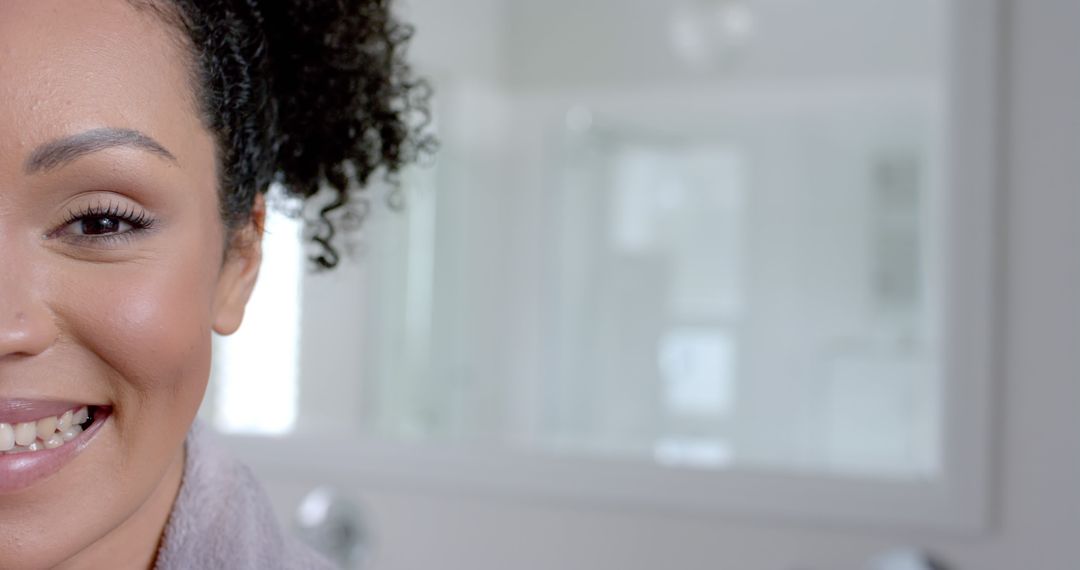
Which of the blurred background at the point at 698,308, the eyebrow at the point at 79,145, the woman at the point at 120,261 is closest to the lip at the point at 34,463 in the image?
the woman at the point at 120,261

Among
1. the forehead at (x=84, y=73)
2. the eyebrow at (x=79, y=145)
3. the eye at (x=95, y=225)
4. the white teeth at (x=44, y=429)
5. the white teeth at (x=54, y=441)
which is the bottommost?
the white teeth at (x=54, y=441)

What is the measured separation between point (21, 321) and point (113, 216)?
0.07 meters

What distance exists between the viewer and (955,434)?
1053 millimetres

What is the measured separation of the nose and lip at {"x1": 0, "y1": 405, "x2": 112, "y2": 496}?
0.16ft

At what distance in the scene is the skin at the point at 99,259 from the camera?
51 centimetres

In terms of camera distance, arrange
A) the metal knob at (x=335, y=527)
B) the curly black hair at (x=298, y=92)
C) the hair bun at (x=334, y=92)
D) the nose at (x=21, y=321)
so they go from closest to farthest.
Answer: the nose at (x=21, y=321), the curly black hair at (x=298, y=92), the hair bun at (x=334, y=92), the metal knob at (x=335, y=527)

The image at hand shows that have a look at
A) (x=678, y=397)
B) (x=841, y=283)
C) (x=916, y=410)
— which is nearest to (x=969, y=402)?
(x=916, y=410)

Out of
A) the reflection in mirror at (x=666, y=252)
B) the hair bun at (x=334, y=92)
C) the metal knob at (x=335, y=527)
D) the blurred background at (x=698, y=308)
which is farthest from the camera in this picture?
the reflection in mirror at (x=666, y=252)

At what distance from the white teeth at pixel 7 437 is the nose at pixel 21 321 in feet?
0.14

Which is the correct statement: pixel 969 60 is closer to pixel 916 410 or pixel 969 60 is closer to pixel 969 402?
pixel 969 402

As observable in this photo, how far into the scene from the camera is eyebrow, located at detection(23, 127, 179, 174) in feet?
1.65

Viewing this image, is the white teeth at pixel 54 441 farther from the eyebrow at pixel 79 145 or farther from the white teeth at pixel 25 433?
the eyebrow at pixel 79 145

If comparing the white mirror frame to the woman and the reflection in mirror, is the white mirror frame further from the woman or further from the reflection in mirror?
the woman

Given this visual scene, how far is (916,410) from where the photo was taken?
5.00 ft
